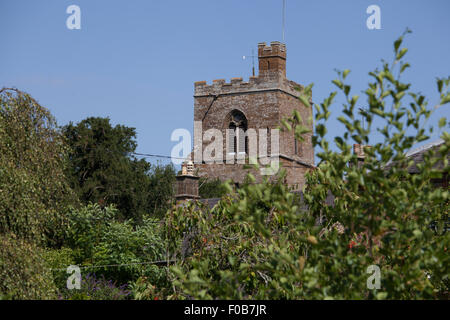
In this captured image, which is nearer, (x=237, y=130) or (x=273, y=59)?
(x=273, y=59)

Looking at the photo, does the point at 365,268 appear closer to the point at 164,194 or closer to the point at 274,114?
the point at 164,194

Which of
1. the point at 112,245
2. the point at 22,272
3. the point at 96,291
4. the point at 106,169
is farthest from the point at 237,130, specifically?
the point at 22,272

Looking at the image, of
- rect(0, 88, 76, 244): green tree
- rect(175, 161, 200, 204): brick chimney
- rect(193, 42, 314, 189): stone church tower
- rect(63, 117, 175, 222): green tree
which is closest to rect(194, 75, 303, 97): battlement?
rect(193, 42, 314, 189): stone church tower

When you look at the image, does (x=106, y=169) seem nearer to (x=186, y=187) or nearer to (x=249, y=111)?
(x=186, y=187)

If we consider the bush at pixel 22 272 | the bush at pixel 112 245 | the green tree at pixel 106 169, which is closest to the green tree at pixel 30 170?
the bush at pixel 22 272

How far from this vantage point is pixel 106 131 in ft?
132

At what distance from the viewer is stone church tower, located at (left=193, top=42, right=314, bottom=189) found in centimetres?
5306

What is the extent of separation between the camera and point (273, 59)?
53.0 metres

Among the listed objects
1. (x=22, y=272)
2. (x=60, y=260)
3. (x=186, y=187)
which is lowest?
(x=60, y=260)

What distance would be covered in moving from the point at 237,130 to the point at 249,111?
1777 millimetres

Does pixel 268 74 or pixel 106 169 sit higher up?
pixel 268 74

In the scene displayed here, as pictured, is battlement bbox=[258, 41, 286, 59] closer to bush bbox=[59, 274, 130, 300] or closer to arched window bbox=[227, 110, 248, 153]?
arched window bbox=[227, 110, 248, 153]
